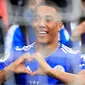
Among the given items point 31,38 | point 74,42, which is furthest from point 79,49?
point 31,38

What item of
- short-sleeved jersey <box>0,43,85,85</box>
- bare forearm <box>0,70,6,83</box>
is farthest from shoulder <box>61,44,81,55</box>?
bare forearm <box>0,70,6,83</box>

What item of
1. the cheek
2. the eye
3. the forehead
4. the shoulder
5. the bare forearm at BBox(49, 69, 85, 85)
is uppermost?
the forehead

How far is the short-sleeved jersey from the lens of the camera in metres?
0.77

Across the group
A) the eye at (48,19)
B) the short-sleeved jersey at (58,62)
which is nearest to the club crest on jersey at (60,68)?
the short-sleeved jersey at (58,62)

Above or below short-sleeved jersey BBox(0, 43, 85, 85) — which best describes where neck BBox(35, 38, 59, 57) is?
above

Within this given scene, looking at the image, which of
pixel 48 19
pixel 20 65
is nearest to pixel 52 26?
pixel 48 19

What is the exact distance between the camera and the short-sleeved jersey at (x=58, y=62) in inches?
30.4

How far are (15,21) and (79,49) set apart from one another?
0.20m

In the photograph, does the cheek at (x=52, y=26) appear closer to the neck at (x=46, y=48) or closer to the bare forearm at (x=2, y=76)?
the neck at (x=46, y=48)

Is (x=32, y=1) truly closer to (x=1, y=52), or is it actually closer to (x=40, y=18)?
(x=40, y=18)

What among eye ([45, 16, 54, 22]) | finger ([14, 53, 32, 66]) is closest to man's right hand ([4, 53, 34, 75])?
finger ([14, 53, 32, 66])

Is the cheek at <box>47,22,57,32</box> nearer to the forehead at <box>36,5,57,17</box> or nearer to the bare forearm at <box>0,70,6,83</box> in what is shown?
the forehead at <box>36,5,57,17</box>

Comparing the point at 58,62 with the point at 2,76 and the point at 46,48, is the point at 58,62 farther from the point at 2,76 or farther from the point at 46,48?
the point at 2,76

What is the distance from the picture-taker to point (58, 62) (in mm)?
774
